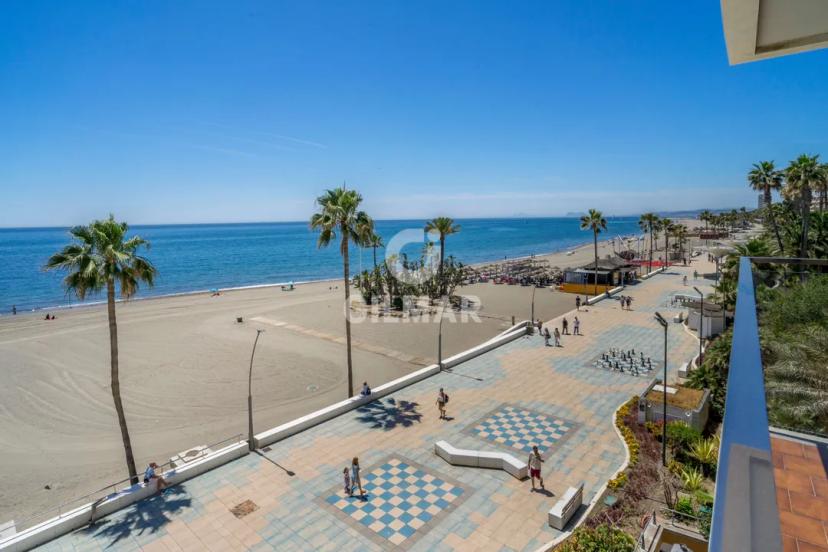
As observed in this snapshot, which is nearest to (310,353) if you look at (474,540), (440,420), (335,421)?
(335,421)

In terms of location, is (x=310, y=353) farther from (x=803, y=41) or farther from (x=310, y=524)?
(x=803, y=41)

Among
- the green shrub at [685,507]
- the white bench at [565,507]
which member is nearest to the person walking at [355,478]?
the white bench at [565,507]

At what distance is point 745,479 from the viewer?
1154 millimetres

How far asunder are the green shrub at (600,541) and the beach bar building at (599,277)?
3852 centimetres

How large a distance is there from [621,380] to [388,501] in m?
14.2

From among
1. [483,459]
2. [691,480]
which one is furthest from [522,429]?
[691,480]

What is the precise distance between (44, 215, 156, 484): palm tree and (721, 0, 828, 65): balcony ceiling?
1591 centimetres

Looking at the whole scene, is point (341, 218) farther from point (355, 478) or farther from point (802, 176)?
point (802, 176)

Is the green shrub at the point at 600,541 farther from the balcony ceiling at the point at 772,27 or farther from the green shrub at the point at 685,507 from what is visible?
the balcony ceiling at the point at 772,27

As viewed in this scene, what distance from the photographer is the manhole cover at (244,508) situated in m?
13.4

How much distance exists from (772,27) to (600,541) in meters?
11.2

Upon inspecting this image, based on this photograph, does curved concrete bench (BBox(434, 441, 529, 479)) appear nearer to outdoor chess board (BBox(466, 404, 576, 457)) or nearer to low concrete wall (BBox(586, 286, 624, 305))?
outdoor chess board (BBox(466, 404, 576, 457))

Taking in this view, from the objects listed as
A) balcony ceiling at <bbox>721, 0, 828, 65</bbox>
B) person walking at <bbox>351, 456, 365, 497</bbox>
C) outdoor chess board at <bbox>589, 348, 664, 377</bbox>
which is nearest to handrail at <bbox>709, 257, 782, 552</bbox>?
balcony ceiling at <bbox>721, 0, 828, 65</bbox>

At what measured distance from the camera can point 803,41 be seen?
3.43m
